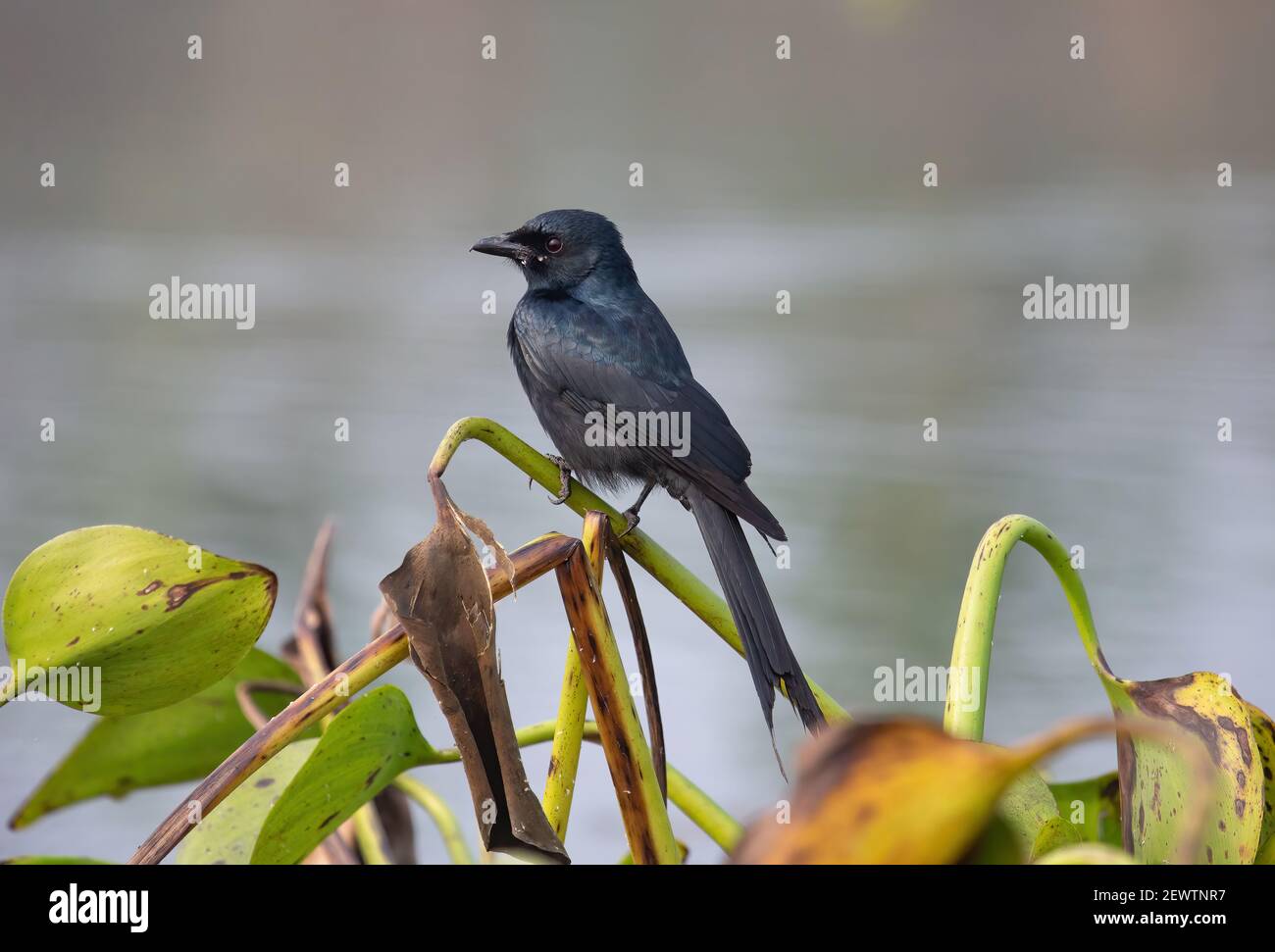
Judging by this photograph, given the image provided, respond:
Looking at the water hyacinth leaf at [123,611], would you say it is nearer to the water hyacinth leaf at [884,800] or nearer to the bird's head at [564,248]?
the water hyacinth leaf at [884,800]

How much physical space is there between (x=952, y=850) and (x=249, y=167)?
1024cm

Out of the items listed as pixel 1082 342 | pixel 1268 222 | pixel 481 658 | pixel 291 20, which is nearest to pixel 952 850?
pixel 481 658

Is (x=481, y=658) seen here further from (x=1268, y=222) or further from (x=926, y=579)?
(x=1268, y=222)

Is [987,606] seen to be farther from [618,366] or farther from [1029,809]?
[618,366]

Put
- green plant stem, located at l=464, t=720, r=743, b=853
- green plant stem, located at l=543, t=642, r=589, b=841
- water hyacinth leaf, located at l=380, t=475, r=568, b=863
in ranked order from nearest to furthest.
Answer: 1. water hyacinth leaf, located at l=380, t=475, r=568, b=863
2. green plant stem, located at l=543, t=642, r=589, b=841
3. green plant stem, located at l=464, t=720, r=743, b=853

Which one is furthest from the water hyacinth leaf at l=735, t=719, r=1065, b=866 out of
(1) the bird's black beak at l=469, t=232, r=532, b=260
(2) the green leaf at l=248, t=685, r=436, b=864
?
(1) the bird's black beak at l=469, t=232, r=532, b=260

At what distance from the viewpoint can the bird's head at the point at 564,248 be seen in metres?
2.98

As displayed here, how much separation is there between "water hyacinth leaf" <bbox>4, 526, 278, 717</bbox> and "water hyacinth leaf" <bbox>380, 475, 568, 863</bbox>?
7.6 inches

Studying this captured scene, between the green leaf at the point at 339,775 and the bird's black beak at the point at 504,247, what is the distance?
6.28 ft

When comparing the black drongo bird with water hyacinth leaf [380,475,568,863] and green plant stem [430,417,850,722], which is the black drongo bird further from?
water hyacinth leaf [380,475,568,863]

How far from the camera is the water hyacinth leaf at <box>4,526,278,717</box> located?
1085mm

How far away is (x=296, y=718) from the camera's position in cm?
97

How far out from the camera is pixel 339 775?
1091 mm

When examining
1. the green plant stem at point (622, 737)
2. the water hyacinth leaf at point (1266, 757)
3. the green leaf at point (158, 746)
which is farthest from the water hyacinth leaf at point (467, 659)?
the green leaf at point (158, 746)
